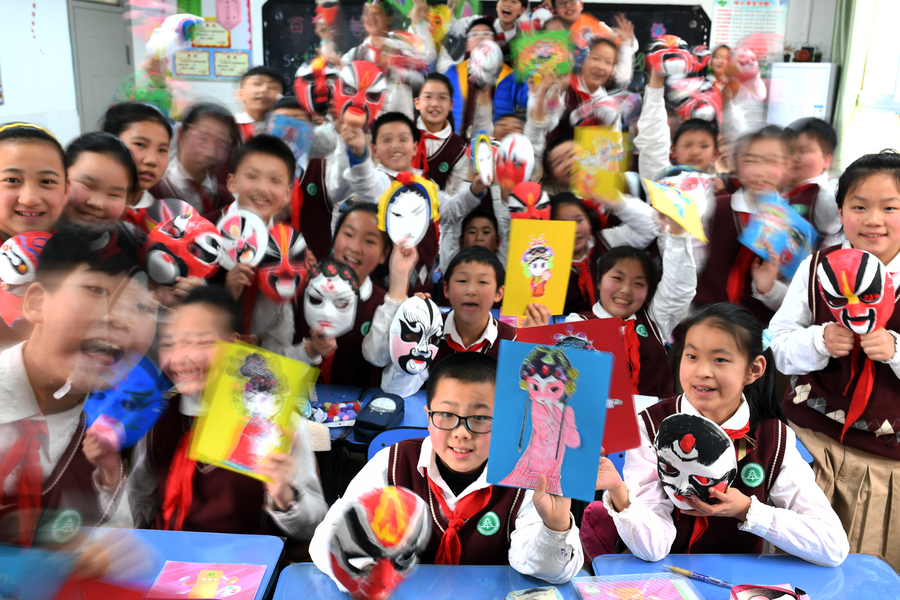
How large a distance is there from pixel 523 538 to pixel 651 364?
121 centimetres

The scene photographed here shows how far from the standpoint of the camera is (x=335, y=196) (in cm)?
288

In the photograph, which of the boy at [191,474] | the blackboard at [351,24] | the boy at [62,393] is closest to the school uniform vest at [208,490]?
the boy at [191,474]

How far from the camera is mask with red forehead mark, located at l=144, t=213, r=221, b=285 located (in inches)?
67.6

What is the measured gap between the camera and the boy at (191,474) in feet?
4.82

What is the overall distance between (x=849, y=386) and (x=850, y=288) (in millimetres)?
371

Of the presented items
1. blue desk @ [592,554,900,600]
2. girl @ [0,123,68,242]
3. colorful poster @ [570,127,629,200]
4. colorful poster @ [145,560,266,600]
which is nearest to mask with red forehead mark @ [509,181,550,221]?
colorful poster @ [570,127,629,200]

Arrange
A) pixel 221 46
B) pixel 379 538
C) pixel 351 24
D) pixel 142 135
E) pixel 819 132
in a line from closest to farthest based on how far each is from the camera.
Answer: pixel 379 538 < pixel 142 135 < pixel 819 132 < pixel 351 24 < pixel 221 46

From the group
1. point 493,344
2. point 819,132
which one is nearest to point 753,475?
point 493,344

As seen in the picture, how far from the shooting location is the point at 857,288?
58.4 inches

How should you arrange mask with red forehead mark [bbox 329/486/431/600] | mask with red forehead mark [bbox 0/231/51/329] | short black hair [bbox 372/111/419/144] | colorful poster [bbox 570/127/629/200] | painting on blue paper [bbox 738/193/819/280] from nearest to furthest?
1. mask with red forehead mark [bbox 329/486/431/600]
2. mask with red forehead mark [bbox 0/231/51/329]
3. painting on blue paper [bbox 738/193/819/280]
4. colorful poster [bbox 570/127/629/200]
5. short black hair [bbox 372/111/419/144]

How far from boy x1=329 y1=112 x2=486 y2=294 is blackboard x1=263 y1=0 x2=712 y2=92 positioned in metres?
3.67

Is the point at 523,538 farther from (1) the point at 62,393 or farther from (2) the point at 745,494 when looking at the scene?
(1) the point at 62,393

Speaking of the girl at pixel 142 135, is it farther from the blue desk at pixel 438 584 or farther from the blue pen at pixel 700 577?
the blue pen at pixel 700 577

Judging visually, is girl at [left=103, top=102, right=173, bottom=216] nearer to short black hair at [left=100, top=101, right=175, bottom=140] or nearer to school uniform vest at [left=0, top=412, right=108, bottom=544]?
short black hair at [left=100, top=101, right=175, bottom=140]
